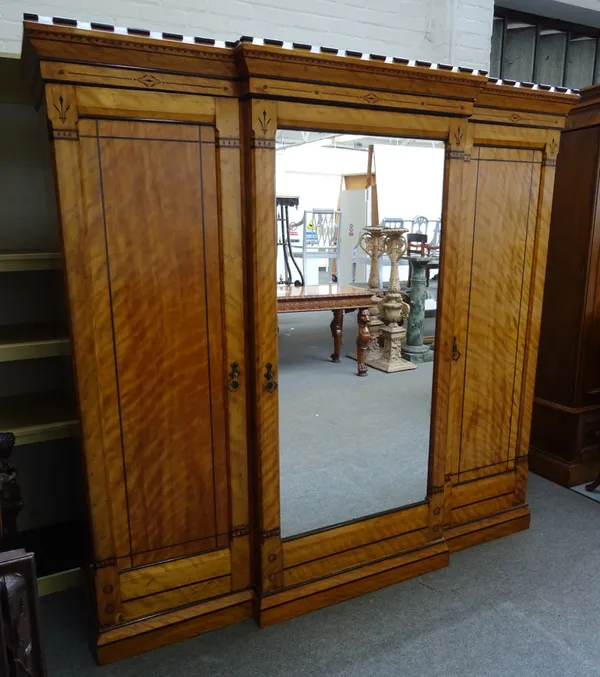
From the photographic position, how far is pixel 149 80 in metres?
1.48

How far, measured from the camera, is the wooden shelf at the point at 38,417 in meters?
1.87

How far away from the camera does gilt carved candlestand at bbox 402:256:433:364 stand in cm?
208

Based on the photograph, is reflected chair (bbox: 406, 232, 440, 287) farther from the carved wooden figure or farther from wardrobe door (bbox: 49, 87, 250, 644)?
the carved wooden figure

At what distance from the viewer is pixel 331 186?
1926 millimetres

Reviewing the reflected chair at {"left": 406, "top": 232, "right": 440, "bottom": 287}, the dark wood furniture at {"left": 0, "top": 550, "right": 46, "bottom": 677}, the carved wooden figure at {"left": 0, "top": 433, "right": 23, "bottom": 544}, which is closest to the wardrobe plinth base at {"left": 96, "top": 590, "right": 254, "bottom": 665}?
the carved wooden figure at {"left": 0, "top": 433, "right": 23, "bottom": 544}

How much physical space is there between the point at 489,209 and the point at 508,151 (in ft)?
0.77

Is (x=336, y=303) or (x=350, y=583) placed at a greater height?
(x=336, y=303)

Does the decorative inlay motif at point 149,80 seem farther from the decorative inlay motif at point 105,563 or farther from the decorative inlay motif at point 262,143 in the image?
the decorative inlay motif at point 105,563

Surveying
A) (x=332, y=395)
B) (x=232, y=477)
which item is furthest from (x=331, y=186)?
(x=232, y=477)

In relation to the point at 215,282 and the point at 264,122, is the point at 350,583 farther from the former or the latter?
the point at 264,122

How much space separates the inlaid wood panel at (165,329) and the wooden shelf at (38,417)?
1.06 ft

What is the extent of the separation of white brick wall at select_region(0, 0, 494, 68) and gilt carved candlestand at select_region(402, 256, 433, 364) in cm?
137

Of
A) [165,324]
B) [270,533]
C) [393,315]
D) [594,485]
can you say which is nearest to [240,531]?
[270,533]

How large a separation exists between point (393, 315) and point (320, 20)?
5.04 ft
